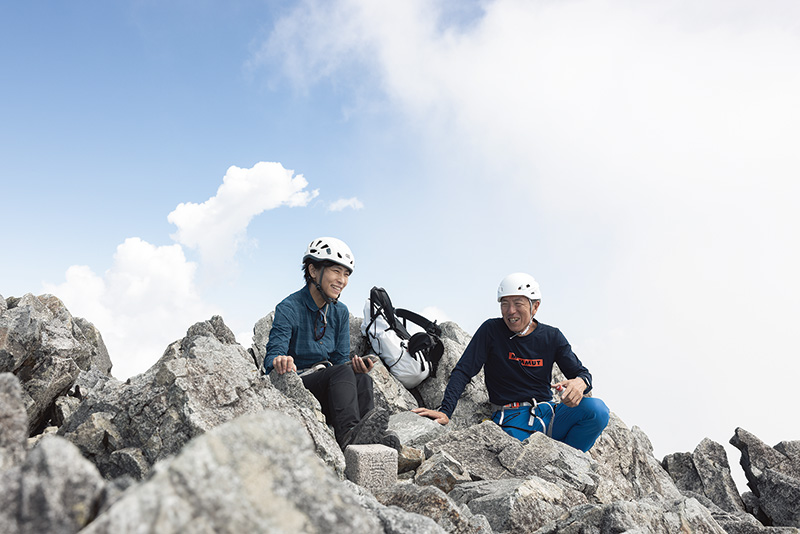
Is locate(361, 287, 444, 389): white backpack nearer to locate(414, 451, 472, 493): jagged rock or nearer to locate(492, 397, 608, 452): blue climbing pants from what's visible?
locate(492, 397, 608, 452): blue climbing pants

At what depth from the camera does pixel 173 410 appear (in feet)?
19.8

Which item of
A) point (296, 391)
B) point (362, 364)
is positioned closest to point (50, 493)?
point (296, 391)

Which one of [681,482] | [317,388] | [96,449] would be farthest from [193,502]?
[681,482]

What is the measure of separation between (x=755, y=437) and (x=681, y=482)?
225cm

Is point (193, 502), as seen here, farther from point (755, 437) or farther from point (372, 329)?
point (755, 437)

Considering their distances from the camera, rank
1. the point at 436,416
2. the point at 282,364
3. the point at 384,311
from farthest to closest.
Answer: the point at 384,311 < the point at 436,416 < the point at 282,364

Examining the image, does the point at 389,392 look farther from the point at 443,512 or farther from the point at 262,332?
the point at 443,512

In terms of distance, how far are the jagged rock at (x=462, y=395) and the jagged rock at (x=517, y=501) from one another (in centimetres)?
489

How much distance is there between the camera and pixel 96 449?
616 cm

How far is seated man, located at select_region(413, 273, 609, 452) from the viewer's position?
11211mm

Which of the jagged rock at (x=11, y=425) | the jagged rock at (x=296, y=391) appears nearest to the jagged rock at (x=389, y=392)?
the jagged rock at (x=296, y=391)

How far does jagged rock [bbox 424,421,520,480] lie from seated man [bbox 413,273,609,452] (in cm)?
120

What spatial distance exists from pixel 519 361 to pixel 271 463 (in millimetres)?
9552

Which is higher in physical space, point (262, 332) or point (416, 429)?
point (262, 332)
